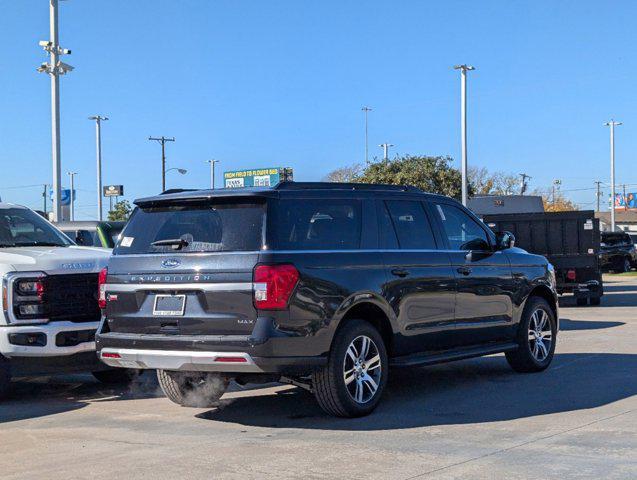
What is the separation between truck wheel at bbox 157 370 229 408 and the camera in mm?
8281

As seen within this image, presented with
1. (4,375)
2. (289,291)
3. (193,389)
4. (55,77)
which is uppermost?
(55,77)

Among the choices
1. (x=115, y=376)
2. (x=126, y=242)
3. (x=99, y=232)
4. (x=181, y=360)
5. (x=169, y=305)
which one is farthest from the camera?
(x=99, y=232)

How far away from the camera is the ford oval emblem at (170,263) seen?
283 inches

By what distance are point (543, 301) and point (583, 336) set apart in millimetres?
3969

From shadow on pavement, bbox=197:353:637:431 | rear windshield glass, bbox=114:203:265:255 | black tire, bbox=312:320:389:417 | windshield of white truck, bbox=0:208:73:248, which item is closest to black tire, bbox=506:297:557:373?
shadow on pavement, bbox=197:353:637:431

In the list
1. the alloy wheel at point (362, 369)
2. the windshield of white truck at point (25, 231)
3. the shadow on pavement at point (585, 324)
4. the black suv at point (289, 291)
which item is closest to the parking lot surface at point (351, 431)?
the alloy wheel at point (362, 369)

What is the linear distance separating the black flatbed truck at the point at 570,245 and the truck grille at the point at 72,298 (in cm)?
1275

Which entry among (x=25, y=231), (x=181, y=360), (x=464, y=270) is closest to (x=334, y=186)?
(x=464, y=270)

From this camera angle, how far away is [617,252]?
127ft

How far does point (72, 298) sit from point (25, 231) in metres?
1.73

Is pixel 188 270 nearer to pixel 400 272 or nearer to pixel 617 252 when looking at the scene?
pixel 400 272

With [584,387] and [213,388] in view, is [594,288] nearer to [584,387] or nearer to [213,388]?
[584,387]

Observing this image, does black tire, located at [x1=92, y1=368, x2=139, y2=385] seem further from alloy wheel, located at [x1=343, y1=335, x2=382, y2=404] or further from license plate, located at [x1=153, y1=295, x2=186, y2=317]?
alloy wheel, located at [x1=343, y1=335, x2=382, y2=404]

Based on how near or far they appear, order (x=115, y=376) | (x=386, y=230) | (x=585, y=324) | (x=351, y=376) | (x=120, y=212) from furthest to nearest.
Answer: (x=120, y=212), (x=585, y=324), (x=115, y=376), (x=386, y=230), (x=351, y=376)
